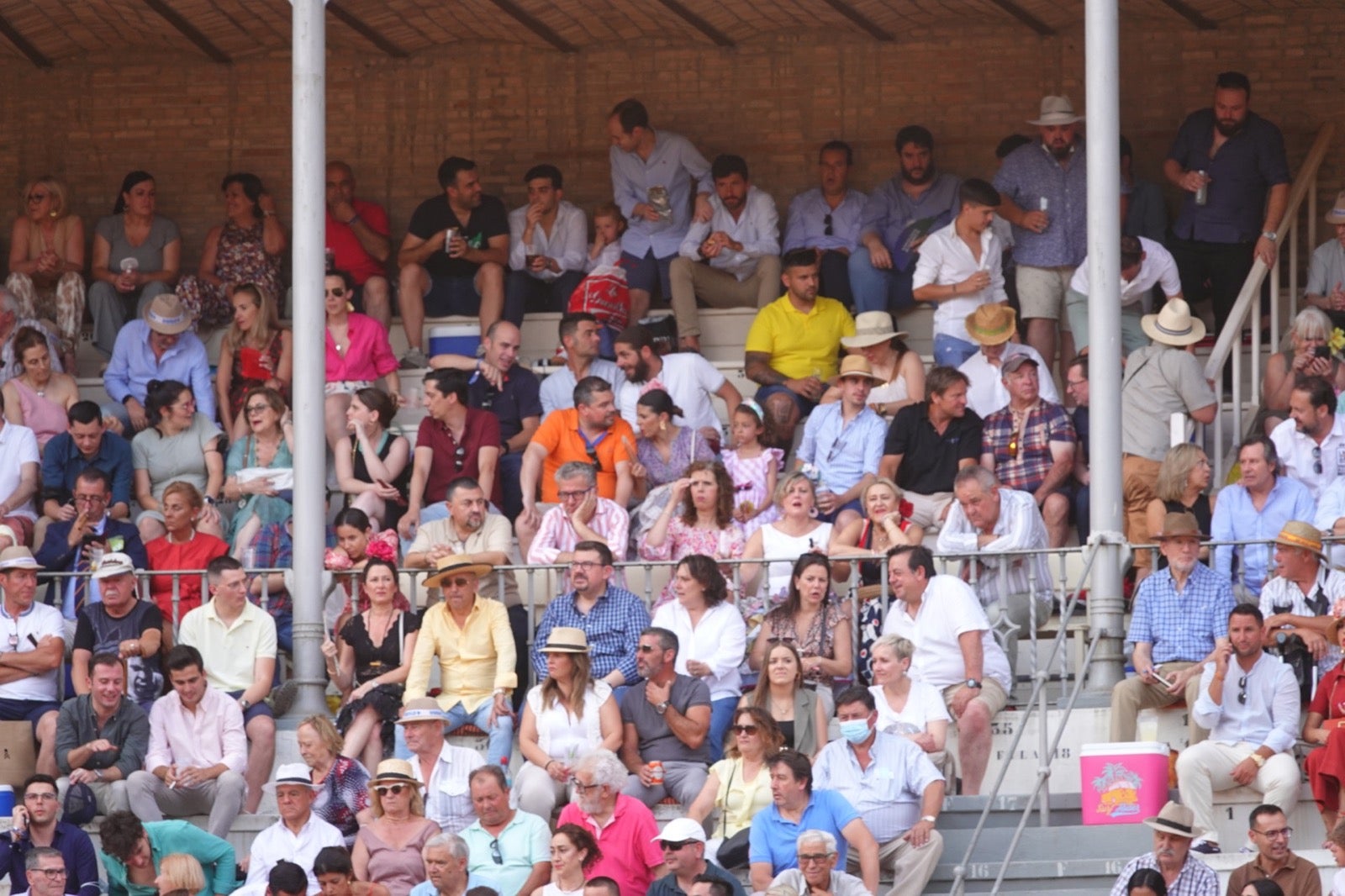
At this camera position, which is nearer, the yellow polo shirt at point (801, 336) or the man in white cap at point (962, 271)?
the man in white cap at point (962, 271)

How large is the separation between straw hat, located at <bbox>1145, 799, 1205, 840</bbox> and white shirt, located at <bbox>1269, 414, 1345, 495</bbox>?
3043mm

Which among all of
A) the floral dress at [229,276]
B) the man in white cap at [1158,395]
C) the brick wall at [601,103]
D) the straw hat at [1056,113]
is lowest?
the man in white cap at [1158,395]

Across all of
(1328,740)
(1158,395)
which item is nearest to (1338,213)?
(1158,395)

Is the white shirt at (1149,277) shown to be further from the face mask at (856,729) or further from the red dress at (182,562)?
the red dress at (182,562)

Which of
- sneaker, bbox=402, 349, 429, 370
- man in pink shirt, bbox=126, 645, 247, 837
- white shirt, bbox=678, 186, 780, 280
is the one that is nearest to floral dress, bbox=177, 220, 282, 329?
sneaker, bbox=402, 349, 429, 370

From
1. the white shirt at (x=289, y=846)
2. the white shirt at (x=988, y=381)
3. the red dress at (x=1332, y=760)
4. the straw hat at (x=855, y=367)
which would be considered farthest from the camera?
the white shirt at (x=988, y=381)

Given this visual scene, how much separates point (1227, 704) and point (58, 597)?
18.1 ft

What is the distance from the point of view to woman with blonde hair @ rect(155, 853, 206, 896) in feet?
37.5

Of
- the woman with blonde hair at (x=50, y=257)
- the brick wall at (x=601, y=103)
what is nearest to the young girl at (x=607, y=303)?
the brick wall at (x=601, y=103)

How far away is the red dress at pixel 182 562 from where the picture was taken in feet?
44.3

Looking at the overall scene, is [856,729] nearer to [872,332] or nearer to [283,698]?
[283,698]

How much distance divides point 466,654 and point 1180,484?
3.45 m

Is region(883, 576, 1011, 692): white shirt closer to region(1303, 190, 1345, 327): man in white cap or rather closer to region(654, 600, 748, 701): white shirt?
region(654, 600, 748, 701): white shirt

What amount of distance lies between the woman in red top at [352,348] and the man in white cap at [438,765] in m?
3.64
